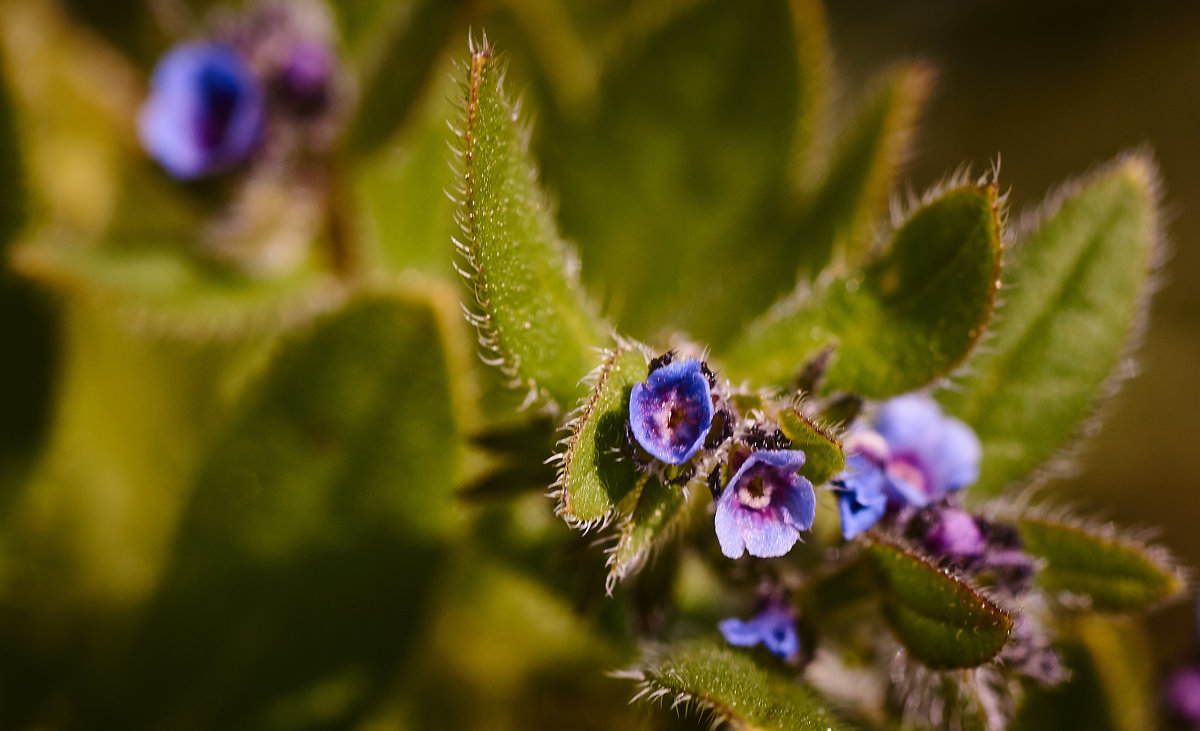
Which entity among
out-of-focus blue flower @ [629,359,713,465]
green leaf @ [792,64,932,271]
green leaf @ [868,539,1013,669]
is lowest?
green leaf @ [868,539,1013,669]

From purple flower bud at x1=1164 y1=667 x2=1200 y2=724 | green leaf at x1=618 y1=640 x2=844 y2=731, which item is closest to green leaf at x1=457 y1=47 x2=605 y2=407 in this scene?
green leaf at x1=618 y1=640 x2=844 y2=731

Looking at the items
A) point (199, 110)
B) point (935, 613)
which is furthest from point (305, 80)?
point (935, 613)

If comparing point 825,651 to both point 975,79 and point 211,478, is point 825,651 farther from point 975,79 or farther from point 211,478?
point 975,79

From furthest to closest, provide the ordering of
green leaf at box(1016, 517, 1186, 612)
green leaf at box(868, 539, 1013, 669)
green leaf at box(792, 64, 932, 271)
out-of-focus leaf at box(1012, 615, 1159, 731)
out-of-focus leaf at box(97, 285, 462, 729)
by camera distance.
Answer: green leaf at box(792, 64, 932, 271), out-of-focus leaf at box(1012, 615, 1159, 731), out-of-focus leaf at box(97, 285, 462, 729), green leaf at box(1016, 517, 1186, 612), green leaf at box(868, 539, 1013, 669)

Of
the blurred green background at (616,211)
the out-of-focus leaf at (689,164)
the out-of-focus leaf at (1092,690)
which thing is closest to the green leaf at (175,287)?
the blurred green background at (616,211)

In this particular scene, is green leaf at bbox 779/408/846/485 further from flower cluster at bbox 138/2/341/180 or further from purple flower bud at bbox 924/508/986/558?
flower cluster at bbox 138/2/341/180

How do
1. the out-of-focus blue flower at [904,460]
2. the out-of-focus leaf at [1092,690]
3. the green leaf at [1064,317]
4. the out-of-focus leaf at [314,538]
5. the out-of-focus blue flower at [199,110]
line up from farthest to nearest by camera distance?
1. the out-of-focus blue flower at [199,110]
2. the out-of-focus leaf at [1092,690]
3. the out-of-focus leaf at [314,538]
4. the green leaf at [1064,317]
5. the out-of-focus blue flower at [904,460]

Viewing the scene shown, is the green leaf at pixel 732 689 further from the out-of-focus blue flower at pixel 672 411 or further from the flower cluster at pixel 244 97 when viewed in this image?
the flower cluster at pixel 244 97
